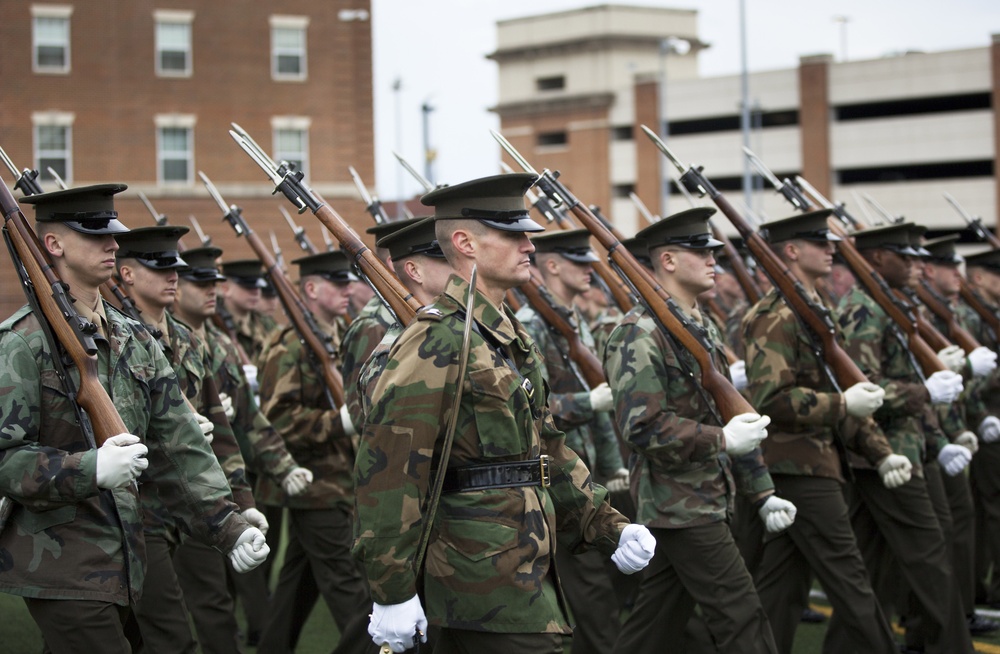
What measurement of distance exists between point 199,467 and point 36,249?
3.32 ft

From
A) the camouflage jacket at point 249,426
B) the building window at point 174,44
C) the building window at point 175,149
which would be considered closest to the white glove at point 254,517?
the camouflage jacket at point 249,426

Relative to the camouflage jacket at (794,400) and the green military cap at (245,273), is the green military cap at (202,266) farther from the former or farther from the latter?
the camouflage jacket at (794,400)

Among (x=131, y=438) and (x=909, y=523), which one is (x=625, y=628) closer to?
(x=909, y=523)

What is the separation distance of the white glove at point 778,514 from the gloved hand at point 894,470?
100cm

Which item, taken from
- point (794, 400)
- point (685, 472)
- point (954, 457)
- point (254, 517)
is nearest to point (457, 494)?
point (254, 517)

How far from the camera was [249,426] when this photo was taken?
6.62 meters

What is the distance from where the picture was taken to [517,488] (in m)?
3.89

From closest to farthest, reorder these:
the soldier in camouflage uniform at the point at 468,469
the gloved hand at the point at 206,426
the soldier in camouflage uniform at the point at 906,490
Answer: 1. the soldier in camouflage uniform at the point at 468,469
2. the gloved hand at the point at 206,426
3. the soldier in camouflage uniform at the point at 906,490

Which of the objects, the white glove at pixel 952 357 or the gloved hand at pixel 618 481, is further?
the white glove at pixel 952 357

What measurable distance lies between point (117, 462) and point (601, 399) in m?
3.51

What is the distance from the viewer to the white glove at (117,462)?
3928 millimetres

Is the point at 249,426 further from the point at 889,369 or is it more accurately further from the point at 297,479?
the point at 889,369

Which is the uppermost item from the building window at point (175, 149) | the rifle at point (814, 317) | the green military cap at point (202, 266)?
the building window at point (175, 149)

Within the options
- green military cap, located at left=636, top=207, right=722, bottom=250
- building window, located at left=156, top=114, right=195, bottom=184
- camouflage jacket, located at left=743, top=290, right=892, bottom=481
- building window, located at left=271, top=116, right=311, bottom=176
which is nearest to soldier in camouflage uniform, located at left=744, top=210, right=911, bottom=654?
camouflage jacket, located at left=743, top=290, right=892, bottom=481
